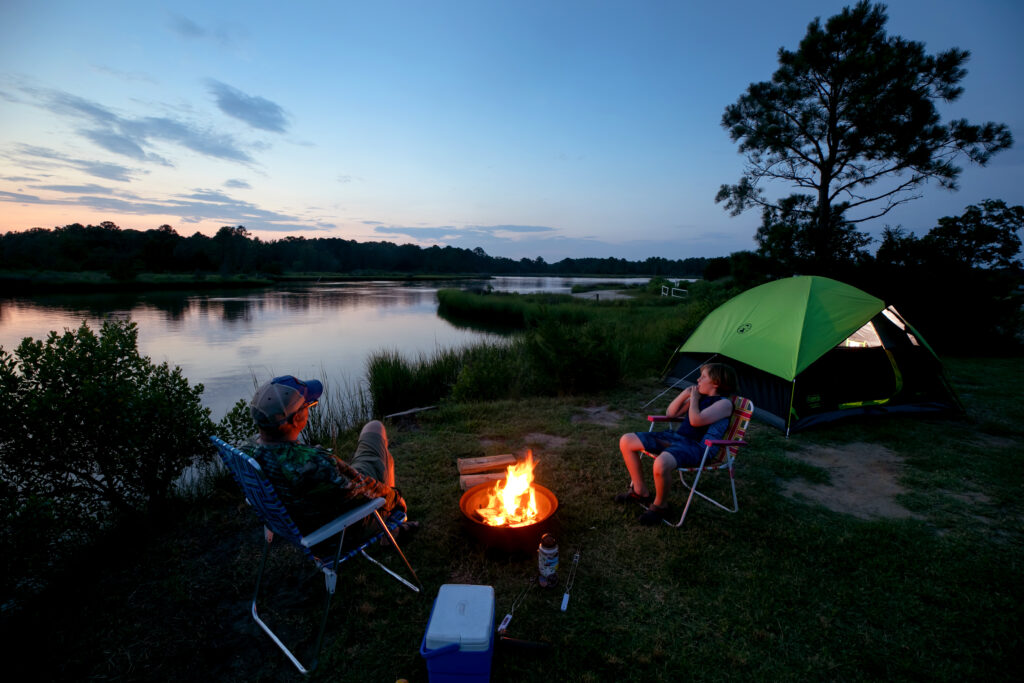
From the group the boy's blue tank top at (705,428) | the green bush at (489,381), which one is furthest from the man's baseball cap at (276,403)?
the green bush at (489,381)

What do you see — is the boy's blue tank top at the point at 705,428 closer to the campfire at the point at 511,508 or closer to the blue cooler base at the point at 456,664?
the campfire at the point at 511,508

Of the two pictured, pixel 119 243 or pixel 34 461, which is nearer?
pixel 34 461

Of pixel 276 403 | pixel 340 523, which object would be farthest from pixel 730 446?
pixel 276 403

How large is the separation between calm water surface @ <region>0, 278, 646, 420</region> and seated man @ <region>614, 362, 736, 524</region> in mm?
7290

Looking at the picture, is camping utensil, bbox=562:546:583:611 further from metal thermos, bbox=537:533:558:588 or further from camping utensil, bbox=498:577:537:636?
camping utensil, bbox=498:577:537:636

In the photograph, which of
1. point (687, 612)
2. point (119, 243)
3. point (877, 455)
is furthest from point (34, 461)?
point (119, 243)

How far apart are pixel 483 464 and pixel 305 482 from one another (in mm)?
2239

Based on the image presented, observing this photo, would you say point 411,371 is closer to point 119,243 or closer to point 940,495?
point 940,495

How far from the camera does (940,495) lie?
12.8ft

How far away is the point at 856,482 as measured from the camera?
4176 millimetres

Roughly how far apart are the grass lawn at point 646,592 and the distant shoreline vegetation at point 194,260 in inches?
1619

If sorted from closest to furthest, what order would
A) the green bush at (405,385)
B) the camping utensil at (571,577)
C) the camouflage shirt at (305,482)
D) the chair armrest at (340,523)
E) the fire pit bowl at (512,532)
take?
the chair armrest at (340,523) < the camouflage shirt at (305,482) < the camping utensil at (571,577) < the fire pit bowl at (512,532) < the green bush at (405,385)

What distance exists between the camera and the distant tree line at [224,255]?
40344 millimetres

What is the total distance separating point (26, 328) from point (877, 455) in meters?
24.1
